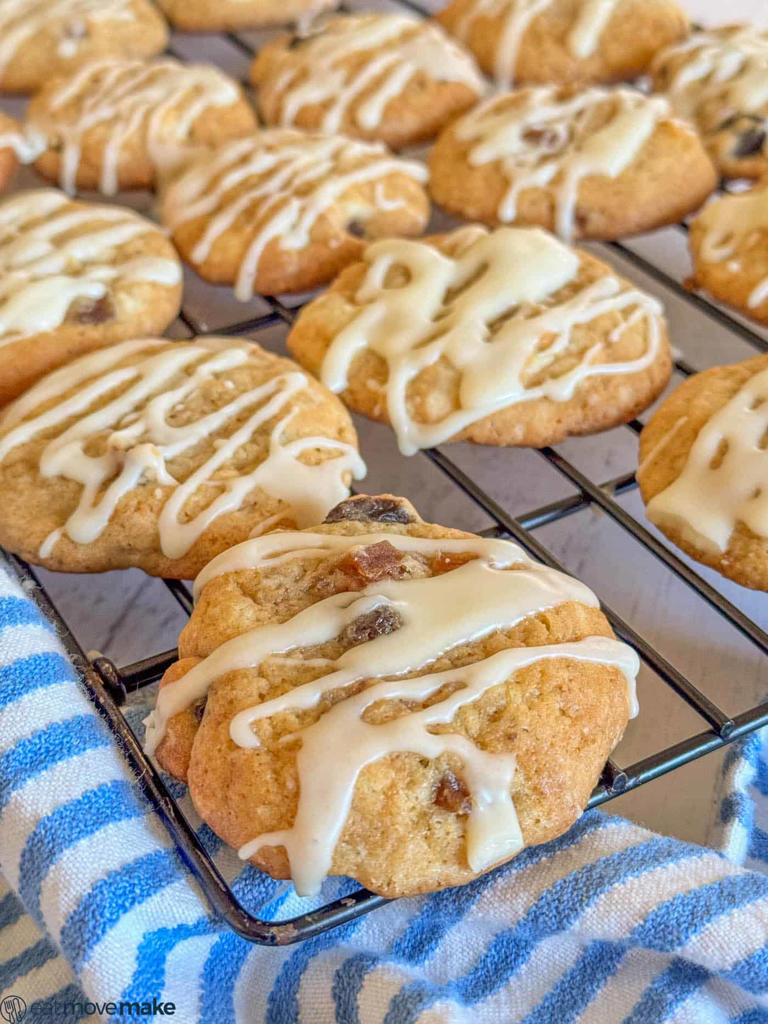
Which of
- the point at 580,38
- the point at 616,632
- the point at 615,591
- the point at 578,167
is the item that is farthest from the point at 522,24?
the point at 616,632

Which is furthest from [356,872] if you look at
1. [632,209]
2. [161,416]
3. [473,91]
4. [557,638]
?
[473,91]

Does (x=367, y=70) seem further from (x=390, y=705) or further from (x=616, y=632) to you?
(x=390, y=705)

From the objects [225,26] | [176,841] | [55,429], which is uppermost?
[225,26]

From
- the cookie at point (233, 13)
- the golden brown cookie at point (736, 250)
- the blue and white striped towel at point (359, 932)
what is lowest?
the blue and white striped towel at point (359, 932)

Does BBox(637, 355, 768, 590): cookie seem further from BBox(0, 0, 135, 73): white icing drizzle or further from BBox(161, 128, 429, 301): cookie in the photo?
BBox(0, 0, 135, 73): white icing drizzle

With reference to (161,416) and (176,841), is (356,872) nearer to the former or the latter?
(176,841)

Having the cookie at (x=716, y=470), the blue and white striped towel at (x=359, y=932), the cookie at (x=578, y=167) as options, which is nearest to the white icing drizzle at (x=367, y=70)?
the cookie at (x=578, y=167)

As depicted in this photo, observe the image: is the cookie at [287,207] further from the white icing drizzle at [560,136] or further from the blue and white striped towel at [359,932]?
the blue and white striped towel at [359,932]
